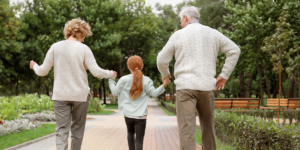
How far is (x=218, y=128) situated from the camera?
746 cm

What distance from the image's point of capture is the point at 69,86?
3670 mm

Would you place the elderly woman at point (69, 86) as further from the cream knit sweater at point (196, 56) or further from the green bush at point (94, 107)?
the green bush at point (94, 107)

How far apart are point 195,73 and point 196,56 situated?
7.2 inches

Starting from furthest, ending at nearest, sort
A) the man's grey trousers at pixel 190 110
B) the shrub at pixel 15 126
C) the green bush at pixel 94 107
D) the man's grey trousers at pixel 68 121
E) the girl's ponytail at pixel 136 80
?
the green bush at pixel 94 107 < the shrub at pixel 15 126 < the girl's ponytail at pixel 136 80 < the man's grey trousers at pixel 68 121 < the man's grey trousers at pixel 190 110

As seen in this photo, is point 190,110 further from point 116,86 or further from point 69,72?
point 116,86

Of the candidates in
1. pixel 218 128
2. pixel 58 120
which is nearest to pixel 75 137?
pixel 58 120

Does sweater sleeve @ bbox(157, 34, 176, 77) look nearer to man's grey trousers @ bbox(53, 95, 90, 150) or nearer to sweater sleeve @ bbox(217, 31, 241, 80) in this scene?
sweater sleeve @ bbox(217, 31, 241, 80)

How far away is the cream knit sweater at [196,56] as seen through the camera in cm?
323

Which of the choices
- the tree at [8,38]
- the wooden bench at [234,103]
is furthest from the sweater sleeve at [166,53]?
the tree at [8,38]

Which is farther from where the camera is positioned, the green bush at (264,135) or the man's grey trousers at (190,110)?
the green bush at (264,135)

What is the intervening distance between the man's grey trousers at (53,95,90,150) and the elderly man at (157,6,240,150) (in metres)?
1.14

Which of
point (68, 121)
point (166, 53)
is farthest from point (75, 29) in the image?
point (166, 53)

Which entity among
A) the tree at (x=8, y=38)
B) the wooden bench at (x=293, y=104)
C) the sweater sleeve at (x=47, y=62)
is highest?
the tree at (x=8, y=38)

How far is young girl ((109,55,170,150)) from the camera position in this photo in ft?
15.1
